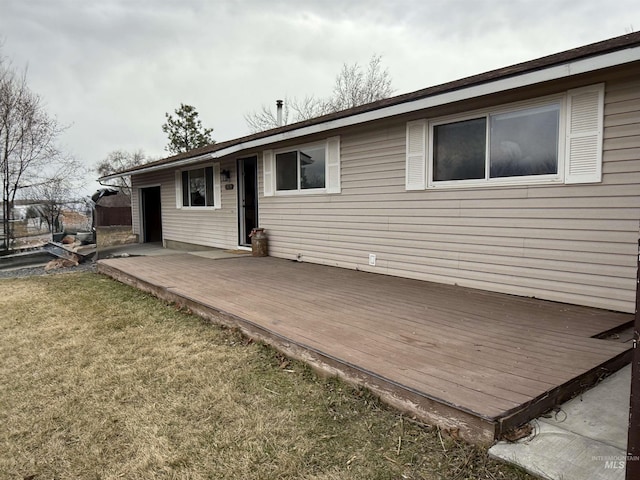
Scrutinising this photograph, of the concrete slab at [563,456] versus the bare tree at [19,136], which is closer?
the concrete slab at [563,456]

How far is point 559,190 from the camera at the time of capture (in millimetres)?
4031

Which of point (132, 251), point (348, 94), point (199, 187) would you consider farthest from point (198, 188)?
point (348, 94)

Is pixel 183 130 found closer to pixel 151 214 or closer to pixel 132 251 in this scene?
pixel 151 214

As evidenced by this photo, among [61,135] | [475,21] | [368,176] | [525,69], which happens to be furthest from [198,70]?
[525,69]

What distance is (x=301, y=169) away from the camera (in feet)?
→ 24.1

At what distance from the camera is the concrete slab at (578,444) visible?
1578 mm

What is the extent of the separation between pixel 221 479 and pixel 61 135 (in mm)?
15221

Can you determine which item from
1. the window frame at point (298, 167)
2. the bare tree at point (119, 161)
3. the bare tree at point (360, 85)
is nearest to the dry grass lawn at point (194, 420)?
the window frame at point (298, 167)

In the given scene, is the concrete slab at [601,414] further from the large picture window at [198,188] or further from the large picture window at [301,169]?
the large picture window at [198,188]

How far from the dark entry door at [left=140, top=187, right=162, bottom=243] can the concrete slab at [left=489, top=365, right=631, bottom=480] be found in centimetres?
1317

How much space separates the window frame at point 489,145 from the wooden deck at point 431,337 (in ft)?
4.12

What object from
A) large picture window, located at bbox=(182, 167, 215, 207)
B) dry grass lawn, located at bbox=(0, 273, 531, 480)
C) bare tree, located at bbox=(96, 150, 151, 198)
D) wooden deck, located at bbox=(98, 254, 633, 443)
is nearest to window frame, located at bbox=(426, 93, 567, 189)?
wooden deck, located at bbox=(98, 254, 633, 443)

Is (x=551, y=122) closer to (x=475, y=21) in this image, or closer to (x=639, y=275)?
(x=639, y=275)

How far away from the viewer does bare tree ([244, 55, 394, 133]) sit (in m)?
20.2
